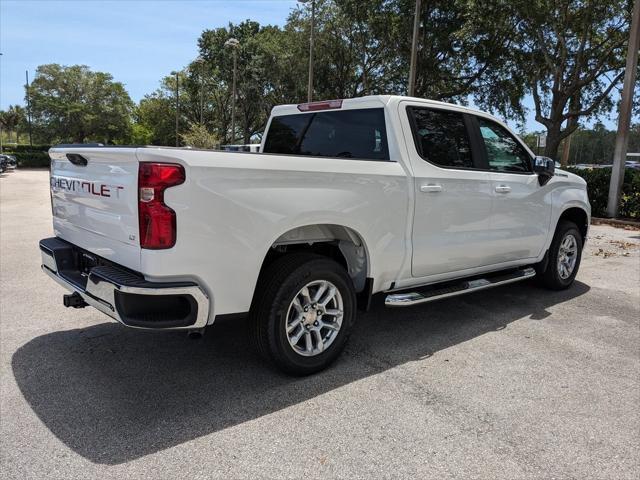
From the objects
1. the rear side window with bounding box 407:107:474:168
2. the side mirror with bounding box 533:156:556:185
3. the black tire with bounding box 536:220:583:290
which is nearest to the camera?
the rear side window with bounding box 407:107:474:168

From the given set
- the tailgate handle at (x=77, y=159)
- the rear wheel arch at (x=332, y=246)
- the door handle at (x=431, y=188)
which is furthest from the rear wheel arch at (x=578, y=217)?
the tailgate handle at (x=77, y=159)

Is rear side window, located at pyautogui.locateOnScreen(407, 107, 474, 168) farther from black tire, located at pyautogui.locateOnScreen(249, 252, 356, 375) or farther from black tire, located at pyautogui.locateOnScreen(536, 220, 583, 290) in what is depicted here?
black tire, located at pyautogui.locateOnScreen(536, 220, 583, 290)

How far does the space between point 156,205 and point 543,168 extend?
4048 millimetres

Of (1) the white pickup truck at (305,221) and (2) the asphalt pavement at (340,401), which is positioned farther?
(1) the white pickup truck at (305,221)

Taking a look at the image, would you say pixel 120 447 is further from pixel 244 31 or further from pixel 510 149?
pixel 244 31

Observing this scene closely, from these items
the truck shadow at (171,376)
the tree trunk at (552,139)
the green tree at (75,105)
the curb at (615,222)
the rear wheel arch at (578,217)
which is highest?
the green tree at (75,105)

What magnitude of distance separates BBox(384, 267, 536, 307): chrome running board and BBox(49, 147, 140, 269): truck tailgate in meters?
1.97

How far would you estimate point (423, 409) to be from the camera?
10.5ft

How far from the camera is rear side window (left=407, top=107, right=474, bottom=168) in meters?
4.25

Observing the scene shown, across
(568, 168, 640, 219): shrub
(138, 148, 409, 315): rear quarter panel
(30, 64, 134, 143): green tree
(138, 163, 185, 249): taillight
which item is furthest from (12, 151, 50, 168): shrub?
(138, 163, 185, 249): taillight

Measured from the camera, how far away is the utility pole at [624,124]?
44.3ft

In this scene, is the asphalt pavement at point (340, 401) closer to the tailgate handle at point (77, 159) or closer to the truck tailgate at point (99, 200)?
the truck tailgate at point (99, 200)

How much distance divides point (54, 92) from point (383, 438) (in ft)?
202

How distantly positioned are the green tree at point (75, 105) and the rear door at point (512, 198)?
56.1 m
